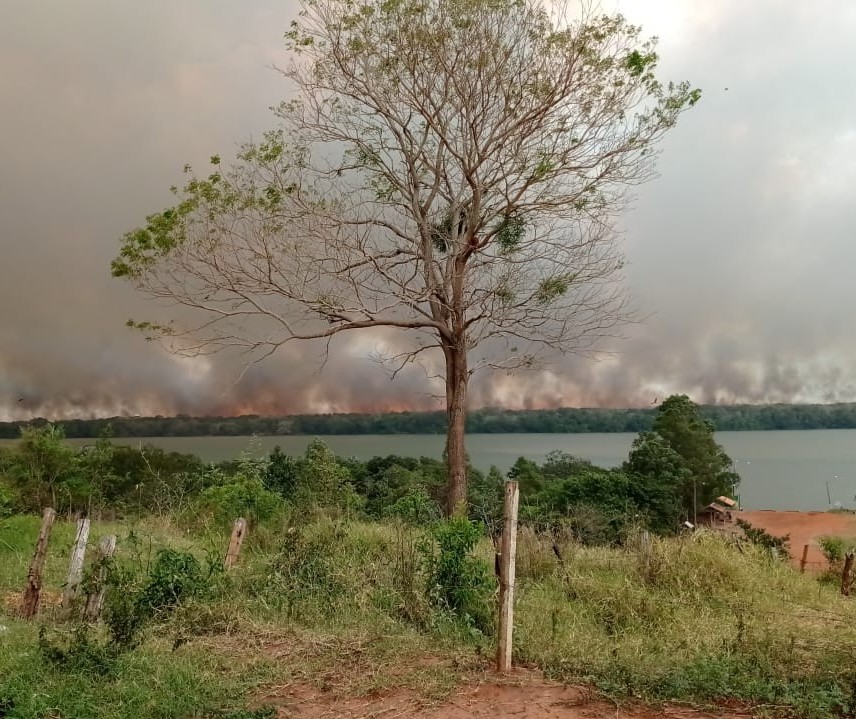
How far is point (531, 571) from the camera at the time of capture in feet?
27.5

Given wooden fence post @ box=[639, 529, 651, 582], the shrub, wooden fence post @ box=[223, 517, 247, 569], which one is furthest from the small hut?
wooden fence post @ box=[223, 517, 247, 569]

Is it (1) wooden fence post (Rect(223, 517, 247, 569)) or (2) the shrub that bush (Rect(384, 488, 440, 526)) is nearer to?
(1) wooden fence post (Rect(223, 517, 247, 569))

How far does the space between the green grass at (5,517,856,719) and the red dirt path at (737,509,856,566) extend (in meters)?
9.58

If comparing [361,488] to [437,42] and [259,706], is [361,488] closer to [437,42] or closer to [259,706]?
[437,42]

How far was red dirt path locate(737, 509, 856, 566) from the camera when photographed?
1702 cm

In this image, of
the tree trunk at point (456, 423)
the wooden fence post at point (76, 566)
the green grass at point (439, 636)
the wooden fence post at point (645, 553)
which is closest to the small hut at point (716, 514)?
the tree trunk at point (456, 423)

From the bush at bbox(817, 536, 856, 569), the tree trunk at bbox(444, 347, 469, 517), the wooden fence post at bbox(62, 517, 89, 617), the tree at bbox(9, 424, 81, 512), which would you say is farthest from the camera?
the tree at bbox(9, 424, 81, 512)

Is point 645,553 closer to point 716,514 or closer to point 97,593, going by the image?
point 97,593

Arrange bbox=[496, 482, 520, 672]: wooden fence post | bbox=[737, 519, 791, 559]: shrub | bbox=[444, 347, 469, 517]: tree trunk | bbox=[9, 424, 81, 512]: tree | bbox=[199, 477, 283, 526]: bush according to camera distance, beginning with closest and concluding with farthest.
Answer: bbox=[496, 482, 520, 672]: wooden fence post, bbox=[199, 477, 283, 526]: bush, bbox=[444, 347, 469, 517]: tree trunk, bbox=[737, 519, 791, 559]: shrub, bbox=[9, 424, 81, 512]: tree

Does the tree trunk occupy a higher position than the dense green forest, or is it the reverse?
the tree trunk

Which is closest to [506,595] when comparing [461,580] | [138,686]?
[461,580]

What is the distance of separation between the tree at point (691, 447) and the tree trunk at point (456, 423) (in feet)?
32.8

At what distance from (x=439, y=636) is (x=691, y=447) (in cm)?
1644

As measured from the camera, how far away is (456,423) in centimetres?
1222
